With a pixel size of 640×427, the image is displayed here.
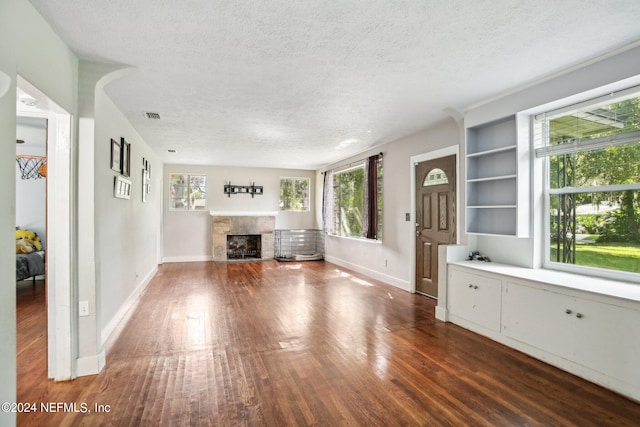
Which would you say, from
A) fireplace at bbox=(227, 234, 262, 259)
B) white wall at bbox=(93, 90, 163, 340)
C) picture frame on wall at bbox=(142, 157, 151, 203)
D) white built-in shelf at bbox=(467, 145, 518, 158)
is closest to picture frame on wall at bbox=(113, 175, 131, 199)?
white wall at bbox=(93, 90, 163, 340)

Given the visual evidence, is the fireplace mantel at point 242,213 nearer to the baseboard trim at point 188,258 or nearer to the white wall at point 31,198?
the baseboard trim at point 188,258

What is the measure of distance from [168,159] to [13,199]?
6.23 meters

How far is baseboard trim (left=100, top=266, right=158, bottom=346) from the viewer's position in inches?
128

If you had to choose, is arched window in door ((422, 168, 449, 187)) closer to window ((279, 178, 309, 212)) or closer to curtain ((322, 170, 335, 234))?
curtain ((322, 170, 335, 234))

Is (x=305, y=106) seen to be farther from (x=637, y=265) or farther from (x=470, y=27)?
(x=637, y=265)

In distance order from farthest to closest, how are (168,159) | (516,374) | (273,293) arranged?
1. (168,159)
2. (273,293)
3. (516,374)

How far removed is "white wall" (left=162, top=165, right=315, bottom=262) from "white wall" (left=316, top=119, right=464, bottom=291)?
328 cm

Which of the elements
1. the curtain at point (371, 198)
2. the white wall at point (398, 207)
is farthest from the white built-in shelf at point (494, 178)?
the curtain at point (371, 198)

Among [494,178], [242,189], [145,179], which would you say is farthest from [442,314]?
[242,189]

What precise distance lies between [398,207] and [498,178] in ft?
7.07

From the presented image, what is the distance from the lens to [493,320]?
128 inches

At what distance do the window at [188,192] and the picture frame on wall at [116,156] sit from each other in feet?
15.4

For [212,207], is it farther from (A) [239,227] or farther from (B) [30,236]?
(B) [30,236]

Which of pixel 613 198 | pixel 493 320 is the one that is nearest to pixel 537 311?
pixel 493 320
